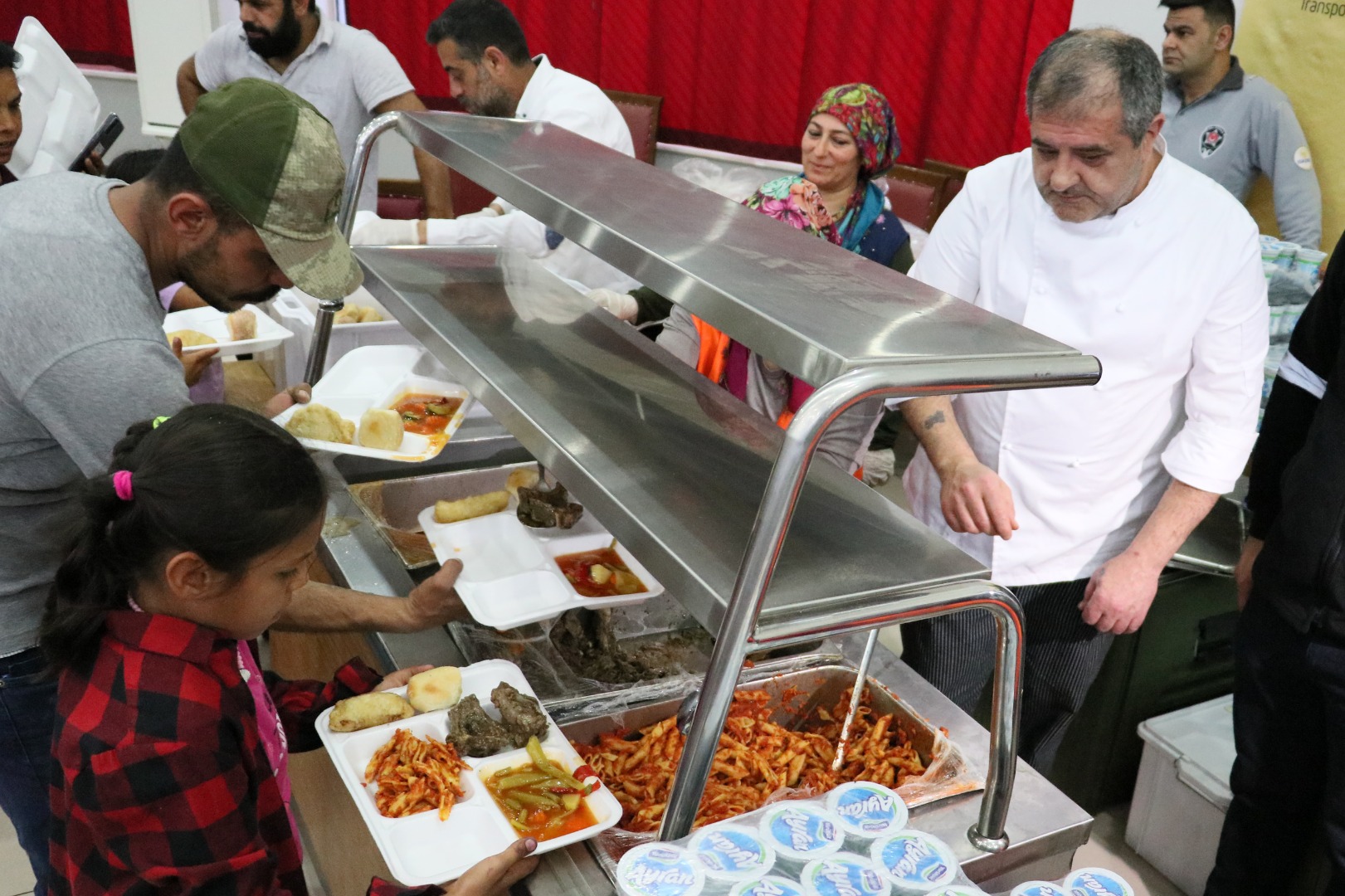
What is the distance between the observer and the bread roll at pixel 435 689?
136 cm

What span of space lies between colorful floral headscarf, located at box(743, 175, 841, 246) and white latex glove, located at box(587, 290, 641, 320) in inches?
16.3

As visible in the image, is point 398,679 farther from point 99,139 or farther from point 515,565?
point 99,139

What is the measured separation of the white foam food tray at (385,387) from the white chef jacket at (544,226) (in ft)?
1.60

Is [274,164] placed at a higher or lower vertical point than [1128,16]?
lower

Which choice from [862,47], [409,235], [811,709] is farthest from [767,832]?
[862,47]

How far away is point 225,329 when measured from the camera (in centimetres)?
249

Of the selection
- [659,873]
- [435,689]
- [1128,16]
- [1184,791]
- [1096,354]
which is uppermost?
[1128,16]

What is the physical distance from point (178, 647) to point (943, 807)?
0.87 metres

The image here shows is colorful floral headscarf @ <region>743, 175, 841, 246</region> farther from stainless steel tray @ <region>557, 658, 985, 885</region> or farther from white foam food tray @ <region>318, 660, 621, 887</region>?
white foam food tray @ <region>318, 660, 621, 887</region>

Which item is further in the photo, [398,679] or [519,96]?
[519,96]

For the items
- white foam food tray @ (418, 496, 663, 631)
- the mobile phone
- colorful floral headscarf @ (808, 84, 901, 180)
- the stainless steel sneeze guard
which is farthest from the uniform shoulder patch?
the mobile phone

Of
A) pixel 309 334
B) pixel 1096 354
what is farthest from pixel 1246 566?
pixel 309 334

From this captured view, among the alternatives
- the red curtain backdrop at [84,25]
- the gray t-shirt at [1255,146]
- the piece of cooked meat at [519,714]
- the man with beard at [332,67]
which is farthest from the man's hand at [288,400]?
the red curtain backdrop at [84,25]

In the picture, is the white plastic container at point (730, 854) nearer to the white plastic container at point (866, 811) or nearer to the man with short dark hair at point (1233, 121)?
the white plastic container at point (866, 811)
